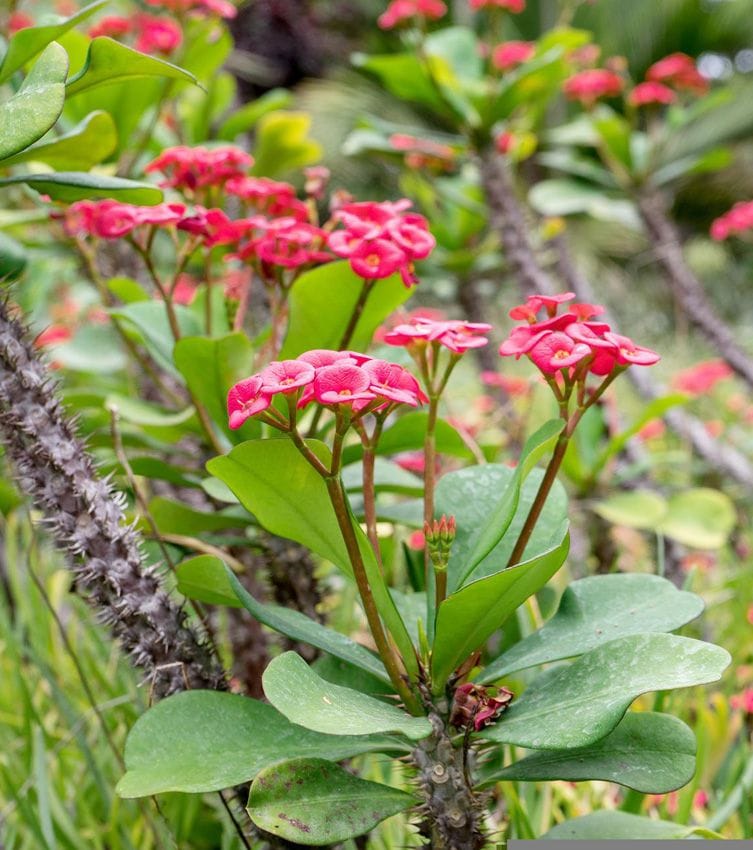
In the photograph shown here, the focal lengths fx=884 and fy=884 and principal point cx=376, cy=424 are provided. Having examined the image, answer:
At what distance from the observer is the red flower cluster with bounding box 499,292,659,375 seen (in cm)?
63

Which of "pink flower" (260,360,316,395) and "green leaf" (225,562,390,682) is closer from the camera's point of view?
"pink flower" (260,360,316,395)

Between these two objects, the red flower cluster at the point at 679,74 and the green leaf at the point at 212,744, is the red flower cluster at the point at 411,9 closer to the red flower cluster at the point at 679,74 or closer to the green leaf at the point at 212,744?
the red flower cluster at the point at 679,74

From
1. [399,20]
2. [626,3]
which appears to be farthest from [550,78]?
[626,3]

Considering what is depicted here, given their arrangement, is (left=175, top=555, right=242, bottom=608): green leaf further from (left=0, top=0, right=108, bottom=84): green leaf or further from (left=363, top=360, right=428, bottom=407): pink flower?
(left=0, top=0, right=108, bottom=84): green leaf

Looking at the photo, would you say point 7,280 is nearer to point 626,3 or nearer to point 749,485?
point 749,485

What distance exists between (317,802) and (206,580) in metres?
0.20

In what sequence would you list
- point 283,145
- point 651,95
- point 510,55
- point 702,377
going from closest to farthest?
1. point 283,145
2. point 510,55
3. point 651,95
4. point 702,377

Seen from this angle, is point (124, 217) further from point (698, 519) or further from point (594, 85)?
point (594, 85)

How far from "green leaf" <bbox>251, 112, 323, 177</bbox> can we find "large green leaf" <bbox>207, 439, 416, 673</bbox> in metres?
1.05

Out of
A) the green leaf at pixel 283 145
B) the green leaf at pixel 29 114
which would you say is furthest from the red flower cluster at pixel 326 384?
the green leaf at pixel 283 145

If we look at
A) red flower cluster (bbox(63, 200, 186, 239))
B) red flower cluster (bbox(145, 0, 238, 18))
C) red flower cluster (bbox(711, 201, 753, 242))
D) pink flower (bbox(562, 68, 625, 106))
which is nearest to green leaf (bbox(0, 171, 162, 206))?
red flower cluster (bbox(63, 200, 186, 239))

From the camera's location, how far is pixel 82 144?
2.66ft

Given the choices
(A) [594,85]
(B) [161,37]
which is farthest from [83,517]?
(A) [594,85]

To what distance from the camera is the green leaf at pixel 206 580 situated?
2.30 ft
